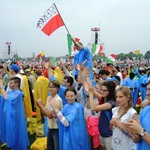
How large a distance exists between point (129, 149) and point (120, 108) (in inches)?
19.5

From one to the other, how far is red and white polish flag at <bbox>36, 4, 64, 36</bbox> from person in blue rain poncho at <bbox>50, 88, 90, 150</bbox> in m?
3.14

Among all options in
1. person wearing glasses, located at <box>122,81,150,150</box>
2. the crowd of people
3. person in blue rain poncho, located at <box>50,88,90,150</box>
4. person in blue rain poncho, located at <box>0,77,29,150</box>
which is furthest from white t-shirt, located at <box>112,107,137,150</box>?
person in blue rain poncho, located at <box>0,77,29,150</box>

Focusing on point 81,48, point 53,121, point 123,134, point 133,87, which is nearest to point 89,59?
point 81,48

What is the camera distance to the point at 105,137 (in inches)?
147

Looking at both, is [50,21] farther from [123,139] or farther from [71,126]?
[123,139]

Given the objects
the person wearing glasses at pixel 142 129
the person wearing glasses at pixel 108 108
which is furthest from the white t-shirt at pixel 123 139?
the person wearing glasses at pixel 108 108

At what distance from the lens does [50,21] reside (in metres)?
6.59

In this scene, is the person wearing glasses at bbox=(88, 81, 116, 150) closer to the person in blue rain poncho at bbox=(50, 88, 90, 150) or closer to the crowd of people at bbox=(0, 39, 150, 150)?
the crowd of people at bbox=(0, 39, 150, 150)

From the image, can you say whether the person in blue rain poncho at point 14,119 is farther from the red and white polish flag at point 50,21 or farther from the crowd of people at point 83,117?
the red and white polish flag at point 50,21

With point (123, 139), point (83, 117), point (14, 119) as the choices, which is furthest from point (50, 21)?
point (123, 139)

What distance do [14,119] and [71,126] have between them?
1.67 meters

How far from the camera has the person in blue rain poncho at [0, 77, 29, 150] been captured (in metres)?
4.90

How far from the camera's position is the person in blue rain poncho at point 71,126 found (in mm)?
3672

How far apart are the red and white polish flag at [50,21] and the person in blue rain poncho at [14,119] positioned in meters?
2.15
